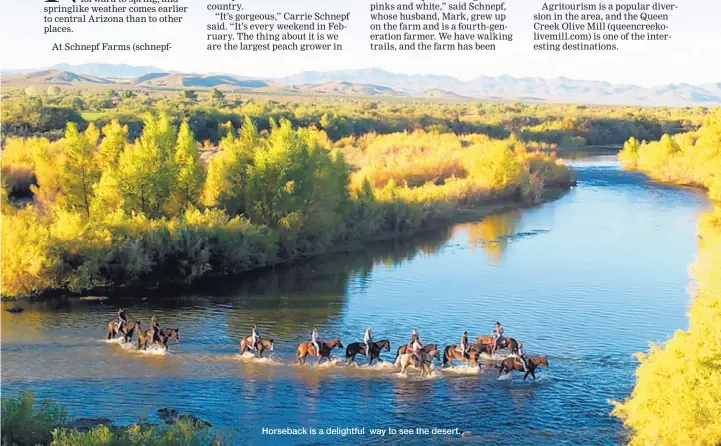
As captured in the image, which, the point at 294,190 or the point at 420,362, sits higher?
the point at 294,190

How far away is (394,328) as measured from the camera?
1288 inches

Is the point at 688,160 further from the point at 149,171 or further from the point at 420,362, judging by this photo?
the point at 420,362

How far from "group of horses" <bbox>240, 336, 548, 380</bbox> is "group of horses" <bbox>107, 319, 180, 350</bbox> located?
9.00 feet

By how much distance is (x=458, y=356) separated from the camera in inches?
1076

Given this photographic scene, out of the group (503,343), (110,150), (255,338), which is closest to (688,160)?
(110,150)

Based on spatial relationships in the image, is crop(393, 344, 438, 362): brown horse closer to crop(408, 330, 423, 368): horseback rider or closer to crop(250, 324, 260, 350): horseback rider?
crop(408, 330, 423, 368): horseback rider

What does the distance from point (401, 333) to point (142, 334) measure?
10126 millimetres

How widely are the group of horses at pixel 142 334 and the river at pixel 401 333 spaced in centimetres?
49

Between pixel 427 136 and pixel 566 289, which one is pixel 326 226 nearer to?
pixel 566 289

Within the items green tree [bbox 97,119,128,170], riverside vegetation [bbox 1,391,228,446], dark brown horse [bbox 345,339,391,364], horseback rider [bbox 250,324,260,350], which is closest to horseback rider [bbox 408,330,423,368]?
dark brown horse [bbox 345,339,391,364]

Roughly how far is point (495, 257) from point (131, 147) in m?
22.3

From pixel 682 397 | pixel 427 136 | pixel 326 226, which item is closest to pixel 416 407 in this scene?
pixel 682 397

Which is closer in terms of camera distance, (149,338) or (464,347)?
(464,347)

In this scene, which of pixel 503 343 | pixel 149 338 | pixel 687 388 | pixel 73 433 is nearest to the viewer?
pixel 73 433
